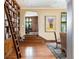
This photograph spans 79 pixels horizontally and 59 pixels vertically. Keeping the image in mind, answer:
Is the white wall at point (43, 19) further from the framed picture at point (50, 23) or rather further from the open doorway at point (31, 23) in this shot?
the open doorway at point (31, 23)

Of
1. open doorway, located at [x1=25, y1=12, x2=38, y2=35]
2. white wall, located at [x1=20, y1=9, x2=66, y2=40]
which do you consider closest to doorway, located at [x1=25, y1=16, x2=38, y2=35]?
open doorway, located at [x1=25, y1=12, x2=38, y2=35]

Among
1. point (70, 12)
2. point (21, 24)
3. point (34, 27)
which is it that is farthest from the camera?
Answer: point (34, 27)

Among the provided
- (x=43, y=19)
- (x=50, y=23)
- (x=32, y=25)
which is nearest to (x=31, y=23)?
(x=32, y=25)

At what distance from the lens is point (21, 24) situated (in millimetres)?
13195

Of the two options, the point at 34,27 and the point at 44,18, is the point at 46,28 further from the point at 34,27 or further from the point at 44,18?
the point at 34,27

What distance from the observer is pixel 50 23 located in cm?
1365

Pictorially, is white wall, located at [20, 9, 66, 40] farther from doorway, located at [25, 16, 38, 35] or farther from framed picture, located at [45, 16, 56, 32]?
doorway, located at [25, 16, 38, 35]

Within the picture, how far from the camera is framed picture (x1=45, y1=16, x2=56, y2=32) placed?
13.6 meters

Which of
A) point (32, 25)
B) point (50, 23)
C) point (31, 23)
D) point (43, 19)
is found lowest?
point (32, 25)

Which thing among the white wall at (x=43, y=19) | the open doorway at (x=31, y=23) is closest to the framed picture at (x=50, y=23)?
the white wall at (x=43, y=19)

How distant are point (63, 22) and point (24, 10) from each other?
11.2 ft

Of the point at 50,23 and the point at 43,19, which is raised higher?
the point at 43,19

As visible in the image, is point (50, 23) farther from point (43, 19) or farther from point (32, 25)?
point (32, 25)
